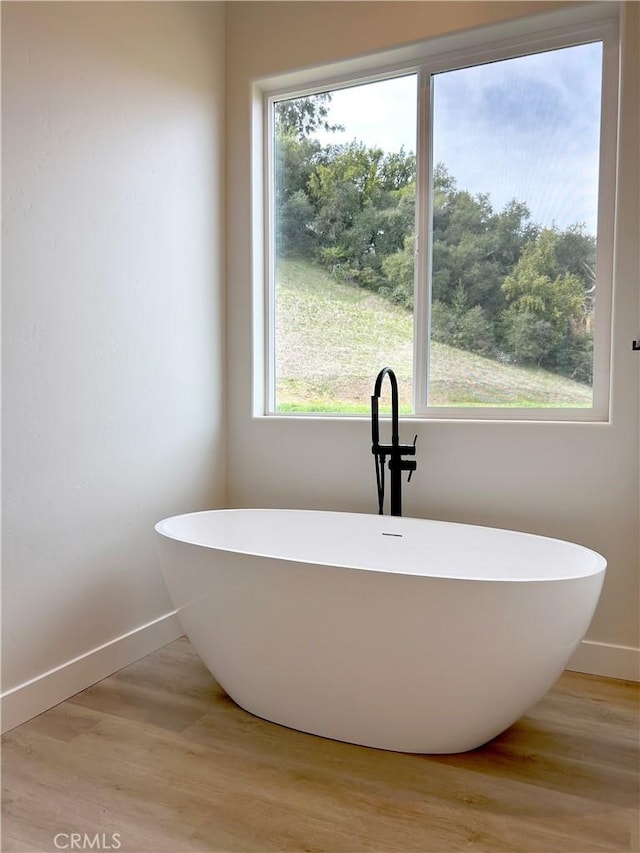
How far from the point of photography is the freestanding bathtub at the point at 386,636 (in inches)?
64.8

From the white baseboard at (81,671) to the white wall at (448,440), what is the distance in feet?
2.44

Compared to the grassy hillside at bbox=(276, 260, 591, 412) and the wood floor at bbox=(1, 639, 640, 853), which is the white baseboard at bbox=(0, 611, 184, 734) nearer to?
the wood floor at bbox=(1, 639, 640, 853)

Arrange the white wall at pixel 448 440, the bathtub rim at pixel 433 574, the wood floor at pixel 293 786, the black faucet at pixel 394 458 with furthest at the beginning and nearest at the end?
the black faucet at pixel 394 458 → the white wall at pixel 448 440 → the bathtub rim at pixel 433 574 → the wood floor at pixel 293 786

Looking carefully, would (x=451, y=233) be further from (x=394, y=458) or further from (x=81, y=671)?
(x=81, y=671)

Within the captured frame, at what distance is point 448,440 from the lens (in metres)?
2.62

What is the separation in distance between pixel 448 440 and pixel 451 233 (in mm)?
934

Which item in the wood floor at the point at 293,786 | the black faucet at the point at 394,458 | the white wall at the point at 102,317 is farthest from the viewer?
the black faucet at the point at 394,458

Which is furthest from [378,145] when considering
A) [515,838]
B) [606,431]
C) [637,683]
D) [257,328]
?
[515,838]

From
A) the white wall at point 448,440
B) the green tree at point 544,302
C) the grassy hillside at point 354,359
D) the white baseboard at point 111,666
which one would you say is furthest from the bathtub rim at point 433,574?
the green tree at point 544,302

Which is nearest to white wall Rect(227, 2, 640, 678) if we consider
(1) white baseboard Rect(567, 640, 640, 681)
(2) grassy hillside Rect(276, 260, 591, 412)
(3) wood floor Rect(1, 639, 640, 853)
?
(1) white baseboard Rect(567, 640, 640, 681)

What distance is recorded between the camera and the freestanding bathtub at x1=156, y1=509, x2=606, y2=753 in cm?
165

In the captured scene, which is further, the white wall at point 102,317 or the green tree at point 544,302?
the green tree at point 544,302

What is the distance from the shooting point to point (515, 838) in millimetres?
1507

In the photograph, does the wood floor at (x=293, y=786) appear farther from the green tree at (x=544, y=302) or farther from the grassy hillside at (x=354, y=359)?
the green tree at (x=544, y=302)
